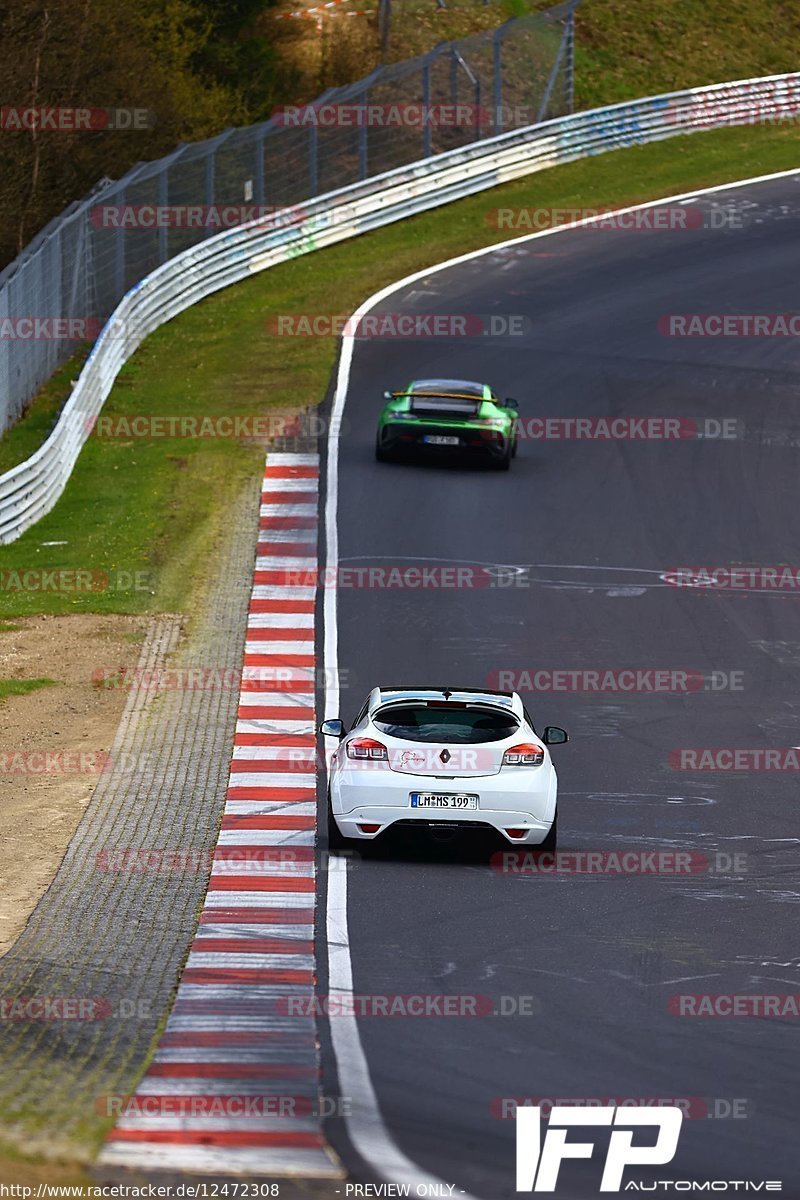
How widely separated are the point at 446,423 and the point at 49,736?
1231cm

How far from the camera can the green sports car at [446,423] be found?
30.0 m

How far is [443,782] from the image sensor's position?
14.5 m

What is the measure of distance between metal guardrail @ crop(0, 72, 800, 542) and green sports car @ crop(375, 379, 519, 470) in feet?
16.8

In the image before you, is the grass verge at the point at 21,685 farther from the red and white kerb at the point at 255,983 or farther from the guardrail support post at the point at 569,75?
the guardrail support post at the point at 569,75

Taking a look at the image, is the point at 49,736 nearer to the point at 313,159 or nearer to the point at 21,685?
the point at 21,685

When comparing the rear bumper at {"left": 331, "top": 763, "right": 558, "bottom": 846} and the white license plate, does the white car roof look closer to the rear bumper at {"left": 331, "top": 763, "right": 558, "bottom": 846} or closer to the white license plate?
the rear bumper at {"left": 331, "top": 763, "right": 558, "bottom": 846}

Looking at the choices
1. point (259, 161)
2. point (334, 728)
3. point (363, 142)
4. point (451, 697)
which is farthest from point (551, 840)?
point (363, 142)

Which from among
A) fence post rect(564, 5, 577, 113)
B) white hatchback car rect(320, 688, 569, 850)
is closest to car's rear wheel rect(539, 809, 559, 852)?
white hatchback car rect(320, 688, 569, 850)

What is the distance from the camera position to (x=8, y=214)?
1626 inches

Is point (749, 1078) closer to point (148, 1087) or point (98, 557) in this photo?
point (148, 1087)

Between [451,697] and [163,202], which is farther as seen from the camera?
[163,202]

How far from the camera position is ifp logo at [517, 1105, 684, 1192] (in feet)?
27.0

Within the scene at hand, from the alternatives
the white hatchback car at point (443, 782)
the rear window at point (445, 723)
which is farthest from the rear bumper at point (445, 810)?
the rear window at point (445, 723)

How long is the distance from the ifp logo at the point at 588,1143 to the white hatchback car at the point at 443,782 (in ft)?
17.9
